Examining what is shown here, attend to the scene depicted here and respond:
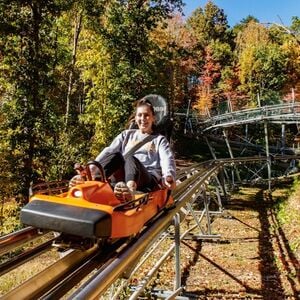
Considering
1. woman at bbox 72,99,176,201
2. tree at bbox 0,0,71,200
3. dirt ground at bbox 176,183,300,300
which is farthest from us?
tree at bbox 0,0,71,200

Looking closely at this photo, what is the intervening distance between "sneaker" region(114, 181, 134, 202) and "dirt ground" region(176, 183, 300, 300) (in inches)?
95.9

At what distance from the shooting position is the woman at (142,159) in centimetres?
374

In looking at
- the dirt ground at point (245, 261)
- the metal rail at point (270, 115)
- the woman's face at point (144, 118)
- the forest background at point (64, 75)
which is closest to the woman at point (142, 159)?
the woman's face at point (144, 118)

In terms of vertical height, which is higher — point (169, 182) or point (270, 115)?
point (270, 115)

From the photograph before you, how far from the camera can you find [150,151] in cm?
441

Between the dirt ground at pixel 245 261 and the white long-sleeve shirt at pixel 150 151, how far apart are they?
5.63ft

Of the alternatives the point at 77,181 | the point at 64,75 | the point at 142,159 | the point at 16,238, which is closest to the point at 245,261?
the point at 142,159

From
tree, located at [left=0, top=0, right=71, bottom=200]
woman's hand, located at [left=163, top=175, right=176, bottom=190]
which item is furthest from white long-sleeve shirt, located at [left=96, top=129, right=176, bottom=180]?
tree, located at [left=0, top=0, right=71, bottom=200]

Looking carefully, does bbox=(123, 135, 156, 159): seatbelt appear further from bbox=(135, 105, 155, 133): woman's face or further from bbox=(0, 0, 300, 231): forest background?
bbox=(0, 0, 300, 231): forest background

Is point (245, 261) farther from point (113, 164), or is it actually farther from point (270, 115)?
point (270, 115)

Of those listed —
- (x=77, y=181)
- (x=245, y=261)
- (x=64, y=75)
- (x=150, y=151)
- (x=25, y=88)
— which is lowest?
(x=245, y=261)

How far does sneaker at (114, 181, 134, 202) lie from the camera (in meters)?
3.01

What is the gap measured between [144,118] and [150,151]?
38cm

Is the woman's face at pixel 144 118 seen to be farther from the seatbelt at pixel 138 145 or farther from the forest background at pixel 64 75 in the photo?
the forest background at pixel 64 75
